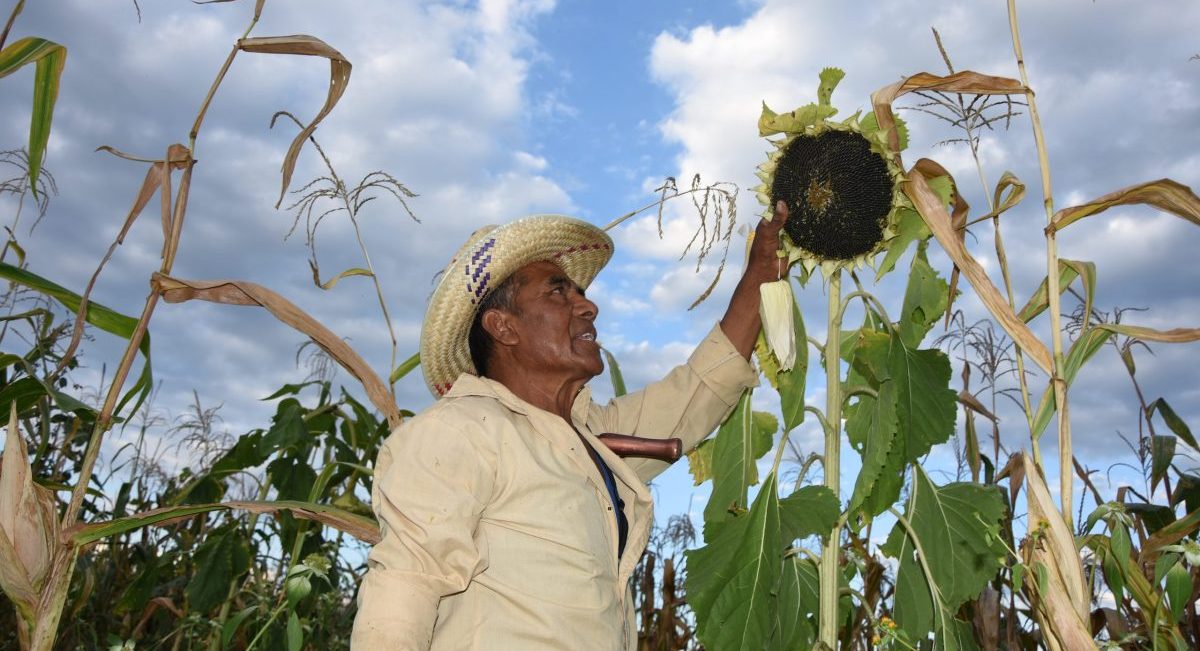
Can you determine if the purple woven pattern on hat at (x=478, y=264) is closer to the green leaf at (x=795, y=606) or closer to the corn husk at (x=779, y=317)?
the corn husk at (x=779, y=317)

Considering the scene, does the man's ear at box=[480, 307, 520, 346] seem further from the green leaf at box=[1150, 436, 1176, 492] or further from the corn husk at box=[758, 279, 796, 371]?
the green leaf at box=[1150, 436, 1176, 492]

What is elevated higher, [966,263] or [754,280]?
[754,280]

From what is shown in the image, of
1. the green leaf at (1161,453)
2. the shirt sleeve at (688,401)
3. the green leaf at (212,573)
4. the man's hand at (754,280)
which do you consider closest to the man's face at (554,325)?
the shirt sleeve at (688,401)

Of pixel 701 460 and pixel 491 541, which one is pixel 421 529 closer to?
pixel 491 541

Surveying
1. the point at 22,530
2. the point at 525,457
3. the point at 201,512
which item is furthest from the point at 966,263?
the point at 22,530

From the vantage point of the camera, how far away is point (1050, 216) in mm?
2342

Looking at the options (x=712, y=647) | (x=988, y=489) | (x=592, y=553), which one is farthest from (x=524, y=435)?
(x=988, y=489)

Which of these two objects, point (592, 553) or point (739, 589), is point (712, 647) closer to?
point (739, 589)

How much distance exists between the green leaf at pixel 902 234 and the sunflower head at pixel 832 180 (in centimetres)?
3

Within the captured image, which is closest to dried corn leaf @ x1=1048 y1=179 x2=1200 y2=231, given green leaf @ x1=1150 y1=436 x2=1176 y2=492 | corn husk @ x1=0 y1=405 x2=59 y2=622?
green leaf @ x1=1150 y1=436 x2=1176 y2=492

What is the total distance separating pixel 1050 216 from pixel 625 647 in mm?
1417

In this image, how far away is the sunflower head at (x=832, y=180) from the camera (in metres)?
2.48

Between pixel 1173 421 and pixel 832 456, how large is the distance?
1.96 metres

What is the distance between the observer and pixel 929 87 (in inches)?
99.8
